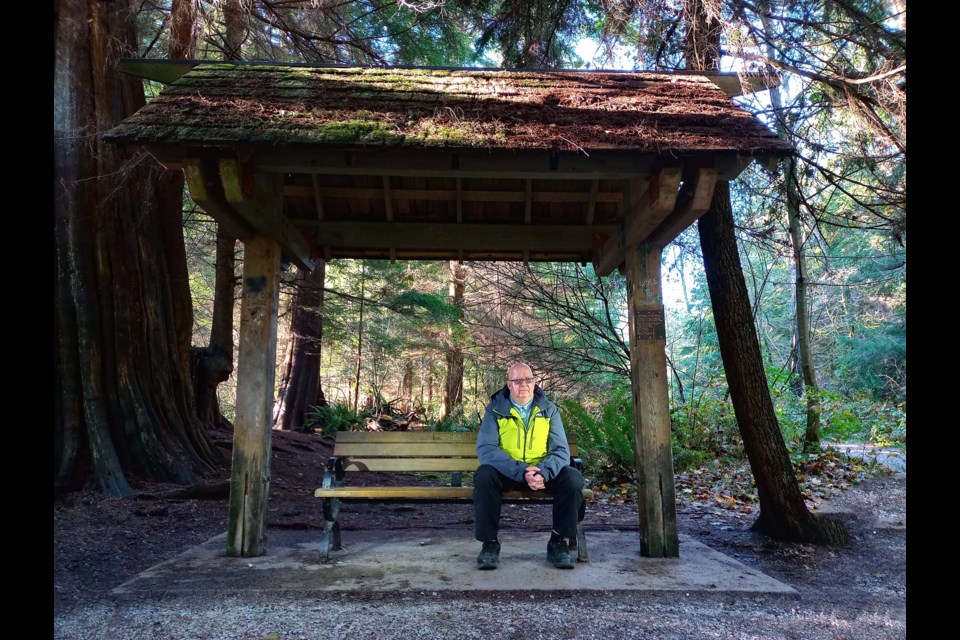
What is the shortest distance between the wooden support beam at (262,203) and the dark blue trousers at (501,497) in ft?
7.71

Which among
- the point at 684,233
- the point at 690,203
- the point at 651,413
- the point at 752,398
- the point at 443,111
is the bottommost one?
the point at 651,413

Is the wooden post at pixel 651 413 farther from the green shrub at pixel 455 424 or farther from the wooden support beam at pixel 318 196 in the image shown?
the green shrub at pixel 455 424

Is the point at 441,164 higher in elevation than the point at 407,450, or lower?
higher

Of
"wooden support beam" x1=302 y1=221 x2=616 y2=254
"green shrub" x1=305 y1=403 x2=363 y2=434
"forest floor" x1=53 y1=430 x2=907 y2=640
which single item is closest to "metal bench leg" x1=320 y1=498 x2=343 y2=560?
"forest floor" x1=53 y1=430 x2=907 y2=640

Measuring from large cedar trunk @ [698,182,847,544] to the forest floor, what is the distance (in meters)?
0.19

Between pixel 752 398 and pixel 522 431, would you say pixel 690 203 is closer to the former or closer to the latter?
pixel 522 431

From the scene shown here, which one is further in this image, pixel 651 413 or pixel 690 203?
pixel 651 413

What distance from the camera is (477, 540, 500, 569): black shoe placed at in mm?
4250

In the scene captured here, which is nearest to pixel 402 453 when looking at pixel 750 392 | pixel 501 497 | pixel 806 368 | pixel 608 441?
pixel 501 497

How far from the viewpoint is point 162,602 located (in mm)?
3600

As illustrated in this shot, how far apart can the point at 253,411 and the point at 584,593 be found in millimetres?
2589

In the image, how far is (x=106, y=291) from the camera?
6836 mm

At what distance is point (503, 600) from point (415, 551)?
53.4 inches
